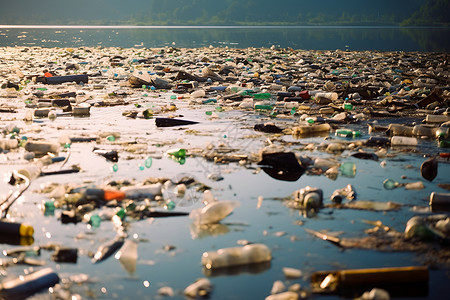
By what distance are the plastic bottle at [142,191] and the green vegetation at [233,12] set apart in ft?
385

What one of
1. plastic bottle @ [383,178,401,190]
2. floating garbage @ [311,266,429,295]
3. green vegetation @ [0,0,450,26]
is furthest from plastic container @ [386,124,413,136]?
green vegetation @ [0,0,450,26]

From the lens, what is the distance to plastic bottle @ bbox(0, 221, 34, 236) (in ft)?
10.3

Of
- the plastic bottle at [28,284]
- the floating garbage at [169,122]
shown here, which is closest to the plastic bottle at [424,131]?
the floating garbage at [169,122]

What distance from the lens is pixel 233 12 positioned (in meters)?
142

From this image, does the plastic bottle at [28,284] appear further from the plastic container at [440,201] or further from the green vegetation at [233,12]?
the green vegetation at [233,12]

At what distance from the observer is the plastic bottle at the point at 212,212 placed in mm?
3371

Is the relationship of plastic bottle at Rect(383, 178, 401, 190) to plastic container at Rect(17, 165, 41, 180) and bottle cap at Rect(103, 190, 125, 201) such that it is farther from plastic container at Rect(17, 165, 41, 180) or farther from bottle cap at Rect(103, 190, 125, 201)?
plastic container at Rect(17, 165, 41, 180)

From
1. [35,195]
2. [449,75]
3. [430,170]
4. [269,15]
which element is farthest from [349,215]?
[269,15]

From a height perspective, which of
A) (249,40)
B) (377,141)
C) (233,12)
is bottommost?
(377,141)

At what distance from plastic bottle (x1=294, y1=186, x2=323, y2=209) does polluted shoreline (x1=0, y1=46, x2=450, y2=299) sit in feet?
0.04

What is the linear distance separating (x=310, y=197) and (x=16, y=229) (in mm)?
1767

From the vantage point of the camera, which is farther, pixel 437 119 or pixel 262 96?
pixel 262 96

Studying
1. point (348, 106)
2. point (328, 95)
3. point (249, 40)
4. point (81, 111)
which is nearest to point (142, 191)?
point (81, 111)

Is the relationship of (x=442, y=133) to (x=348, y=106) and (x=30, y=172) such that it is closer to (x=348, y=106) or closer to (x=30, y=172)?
(x=348, y=106)
